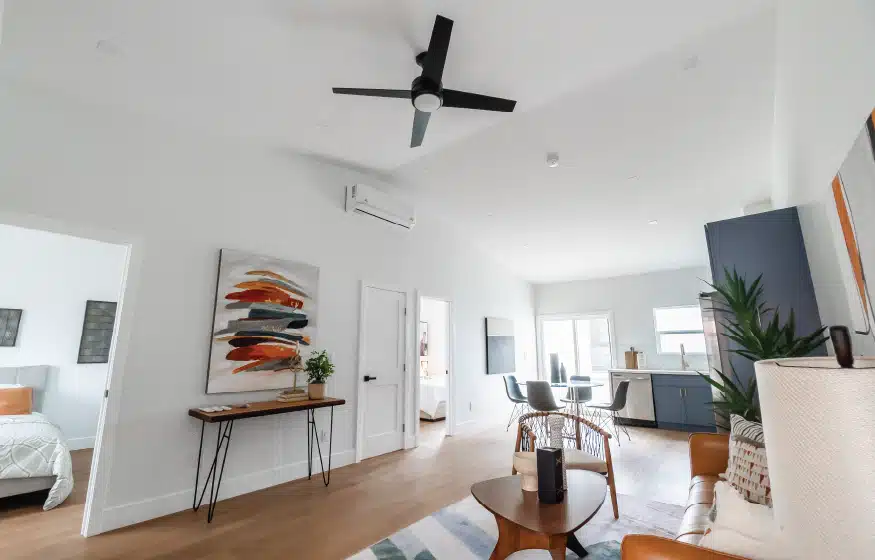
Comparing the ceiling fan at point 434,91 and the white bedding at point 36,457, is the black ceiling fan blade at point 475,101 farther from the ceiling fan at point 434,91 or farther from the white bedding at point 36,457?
the white bedding at point 36,457

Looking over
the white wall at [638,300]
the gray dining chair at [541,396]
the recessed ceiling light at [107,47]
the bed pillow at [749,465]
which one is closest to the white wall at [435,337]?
the white wall at [638,300]

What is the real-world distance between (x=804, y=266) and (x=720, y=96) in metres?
1.51

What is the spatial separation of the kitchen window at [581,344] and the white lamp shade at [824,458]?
7.64 meters

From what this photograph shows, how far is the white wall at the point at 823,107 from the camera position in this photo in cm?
119

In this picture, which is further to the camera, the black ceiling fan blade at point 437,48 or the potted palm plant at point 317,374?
the potted palm plant at point 317,374

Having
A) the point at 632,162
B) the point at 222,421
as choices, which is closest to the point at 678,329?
the point at 632,162

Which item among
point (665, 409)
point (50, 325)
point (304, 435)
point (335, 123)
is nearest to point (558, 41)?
point (335, 123)

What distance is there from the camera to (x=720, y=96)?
3137 mm

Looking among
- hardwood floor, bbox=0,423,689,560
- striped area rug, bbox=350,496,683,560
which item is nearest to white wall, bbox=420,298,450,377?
hardwood floor, bbox=0,423,689,560

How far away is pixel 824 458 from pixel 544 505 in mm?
1799

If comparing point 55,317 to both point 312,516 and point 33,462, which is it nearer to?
point 33,462

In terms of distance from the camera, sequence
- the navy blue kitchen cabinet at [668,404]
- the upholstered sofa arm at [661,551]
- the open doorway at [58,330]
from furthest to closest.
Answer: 1. the navy blue kitchen cabinet at [668,404]
2. the open doorway at [58,330]
3. the upholstered sofa arm at [661,551]

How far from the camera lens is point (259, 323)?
145 inches

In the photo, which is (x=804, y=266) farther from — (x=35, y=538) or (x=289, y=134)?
(x=35, y=538)
